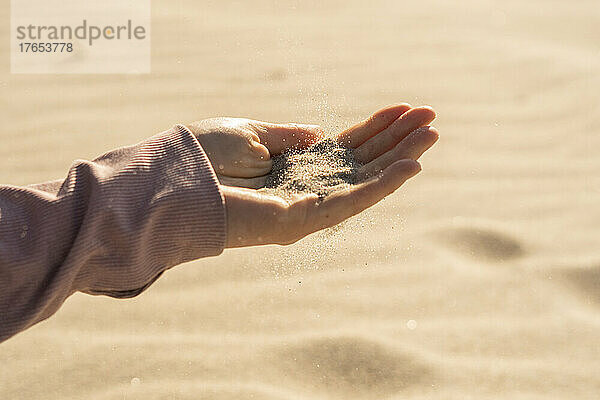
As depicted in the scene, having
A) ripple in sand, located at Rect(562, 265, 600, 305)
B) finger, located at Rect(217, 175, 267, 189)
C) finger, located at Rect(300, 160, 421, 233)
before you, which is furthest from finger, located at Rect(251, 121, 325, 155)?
ripple in sand, located at Rect(562, 265, 600, 305)

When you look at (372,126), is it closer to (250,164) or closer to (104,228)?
(250,164)

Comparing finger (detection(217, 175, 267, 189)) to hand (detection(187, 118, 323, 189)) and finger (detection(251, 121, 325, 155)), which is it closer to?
hand (detection(187, 118, 323, 189))

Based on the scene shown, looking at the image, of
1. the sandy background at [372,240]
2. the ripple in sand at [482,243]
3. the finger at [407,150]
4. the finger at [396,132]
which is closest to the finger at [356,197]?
the finger at [407,150]

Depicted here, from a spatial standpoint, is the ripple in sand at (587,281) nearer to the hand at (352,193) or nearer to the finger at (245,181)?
the hand at (352,193)

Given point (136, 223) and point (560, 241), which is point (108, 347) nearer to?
point (136, 223)

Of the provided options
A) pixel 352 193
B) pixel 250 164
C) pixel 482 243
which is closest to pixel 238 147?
pixel 250 164
